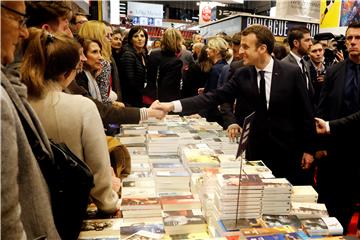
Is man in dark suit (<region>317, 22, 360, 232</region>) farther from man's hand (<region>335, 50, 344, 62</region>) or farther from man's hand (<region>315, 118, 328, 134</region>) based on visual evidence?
man's hand (<region>335, 50, 344, 62</region>)

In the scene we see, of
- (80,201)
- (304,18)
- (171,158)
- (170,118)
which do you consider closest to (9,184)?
(80,201)

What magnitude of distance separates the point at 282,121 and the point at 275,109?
106 millimetres

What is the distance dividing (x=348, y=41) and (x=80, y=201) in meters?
2.72

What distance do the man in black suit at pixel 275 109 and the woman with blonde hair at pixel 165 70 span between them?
2373 mm

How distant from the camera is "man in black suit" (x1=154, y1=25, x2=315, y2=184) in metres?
2.77

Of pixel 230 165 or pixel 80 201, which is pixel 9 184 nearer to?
pixel 80 201

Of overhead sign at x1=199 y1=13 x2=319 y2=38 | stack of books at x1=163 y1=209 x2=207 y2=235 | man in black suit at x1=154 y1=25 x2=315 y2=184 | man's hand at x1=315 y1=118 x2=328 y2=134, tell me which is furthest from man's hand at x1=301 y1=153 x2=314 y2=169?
overhead sign at x1=199 y1=13 x2=319 y2=38

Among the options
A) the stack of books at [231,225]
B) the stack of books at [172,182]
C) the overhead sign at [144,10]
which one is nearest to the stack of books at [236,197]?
the stack of books at [231,225]

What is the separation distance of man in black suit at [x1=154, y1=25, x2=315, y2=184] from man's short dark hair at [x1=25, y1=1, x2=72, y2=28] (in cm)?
104

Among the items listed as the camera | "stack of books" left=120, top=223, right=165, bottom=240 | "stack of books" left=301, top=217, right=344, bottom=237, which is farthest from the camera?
the camera

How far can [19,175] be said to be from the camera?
3.79ft

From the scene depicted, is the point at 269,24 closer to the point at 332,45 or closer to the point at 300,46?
the point at 332,45

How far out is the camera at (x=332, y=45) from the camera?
4.57m

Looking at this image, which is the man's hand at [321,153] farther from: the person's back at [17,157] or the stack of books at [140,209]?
the person's back at [17,157]
